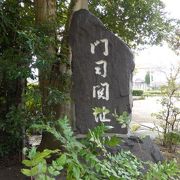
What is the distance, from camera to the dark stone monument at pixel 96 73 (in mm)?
5137

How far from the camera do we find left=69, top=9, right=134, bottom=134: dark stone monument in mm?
5137

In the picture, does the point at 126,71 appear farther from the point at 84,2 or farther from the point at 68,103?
the point at 84,2

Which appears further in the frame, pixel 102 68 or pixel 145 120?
pixel 145 120

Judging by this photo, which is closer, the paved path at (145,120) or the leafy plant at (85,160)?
the leafy plant at (85,160)

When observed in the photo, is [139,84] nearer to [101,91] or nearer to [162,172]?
[101,91]

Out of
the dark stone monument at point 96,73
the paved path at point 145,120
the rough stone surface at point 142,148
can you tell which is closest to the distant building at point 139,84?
the paved path at point 145,120

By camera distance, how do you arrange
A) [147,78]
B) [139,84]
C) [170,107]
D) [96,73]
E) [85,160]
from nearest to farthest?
1. [85,160]
2. [96,73]
3. [170,107]
4. [147,78]
5. [139,84]

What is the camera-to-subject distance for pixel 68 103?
5.30 m

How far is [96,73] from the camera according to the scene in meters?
5.14

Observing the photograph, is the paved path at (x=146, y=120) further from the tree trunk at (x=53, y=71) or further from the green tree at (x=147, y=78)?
the green tree at (x=147, y=78)

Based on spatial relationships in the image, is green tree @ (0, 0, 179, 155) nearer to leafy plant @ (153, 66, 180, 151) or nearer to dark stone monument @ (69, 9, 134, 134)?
dark stone monument @ (69, 9, 134, 134)

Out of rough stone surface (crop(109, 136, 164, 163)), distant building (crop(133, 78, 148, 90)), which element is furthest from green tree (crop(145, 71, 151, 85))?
rough stone surface (crop(109, 136, 164, 163))

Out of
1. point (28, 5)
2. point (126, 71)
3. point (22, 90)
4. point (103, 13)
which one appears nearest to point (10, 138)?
point (22, 90)

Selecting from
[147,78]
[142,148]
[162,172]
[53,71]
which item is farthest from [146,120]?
[147,78]
